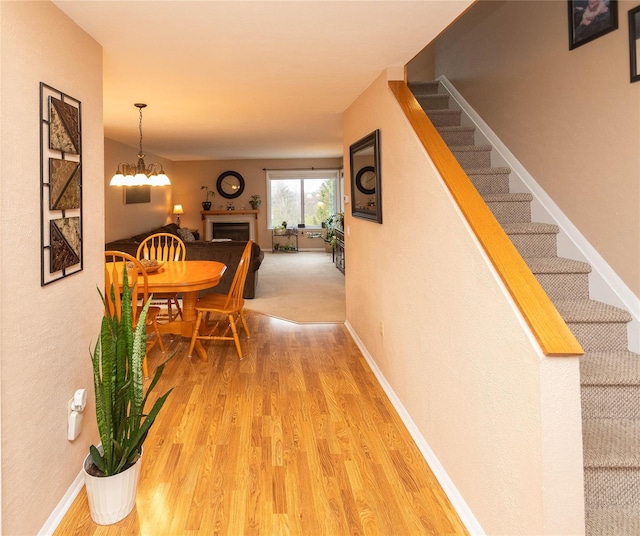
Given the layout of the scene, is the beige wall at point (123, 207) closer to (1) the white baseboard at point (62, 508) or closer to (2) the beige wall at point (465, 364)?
(2) the beige wall at point (465, 364)

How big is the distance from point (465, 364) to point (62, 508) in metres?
1.79

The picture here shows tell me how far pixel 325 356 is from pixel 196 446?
1643 millimetres

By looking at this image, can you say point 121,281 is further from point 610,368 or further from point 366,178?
point 610,368

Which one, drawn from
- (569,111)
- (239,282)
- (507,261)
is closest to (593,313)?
(507,261)

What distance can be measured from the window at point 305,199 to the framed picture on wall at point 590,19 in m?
8.34

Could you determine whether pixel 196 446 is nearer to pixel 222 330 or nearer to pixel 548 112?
pixel 222 330

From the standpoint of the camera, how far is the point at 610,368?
2008 mm

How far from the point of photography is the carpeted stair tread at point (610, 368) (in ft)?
6.25

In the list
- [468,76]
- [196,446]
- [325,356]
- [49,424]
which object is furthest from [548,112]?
[49,424]

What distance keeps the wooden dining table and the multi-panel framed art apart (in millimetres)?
1504

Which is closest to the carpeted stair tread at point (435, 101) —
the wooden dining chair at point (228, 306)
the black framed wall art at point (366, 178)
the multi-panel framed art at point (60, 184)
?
the black framed wall art at point (366, 178)

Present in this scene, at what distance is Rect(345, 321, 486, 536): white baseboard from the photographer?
1748 millimetres

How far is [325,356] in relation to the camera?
12.6 ft

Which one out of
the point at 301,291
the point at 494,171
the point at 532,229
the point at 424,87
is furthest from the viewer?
the point at 301,291
